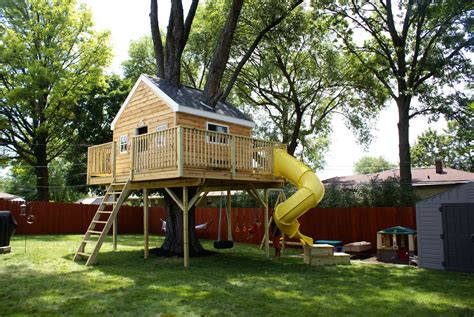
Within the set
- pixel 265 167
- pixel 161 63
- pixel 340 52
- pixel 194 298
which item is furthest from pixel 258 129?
pixel 194 298

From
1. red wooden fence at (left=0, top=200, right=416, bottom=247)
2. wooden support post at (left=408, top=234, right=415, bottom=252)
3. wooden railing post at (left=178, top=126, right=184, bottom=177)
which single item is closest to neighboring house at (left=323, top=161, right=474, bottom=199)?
red wooden fence at (left=0, top=200, right=416, bottom=247)

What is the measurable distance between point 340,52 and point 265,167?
14978 millimetres

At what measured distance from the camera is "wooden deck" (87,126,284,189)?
10.6 metres

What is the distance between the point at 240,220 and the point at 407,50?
13.7 m

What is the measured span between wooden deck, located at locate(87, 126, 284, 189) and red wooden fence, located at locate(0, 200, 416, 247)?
4573mm

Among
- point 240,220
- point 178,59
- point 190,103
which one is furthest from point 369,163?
point 190,103

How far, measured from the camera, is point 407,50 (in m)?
23.0

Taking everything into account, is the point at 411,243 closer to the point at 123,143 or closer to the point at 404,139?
the point at 404,139

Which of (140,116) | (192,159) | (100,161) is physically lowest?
(192,159)

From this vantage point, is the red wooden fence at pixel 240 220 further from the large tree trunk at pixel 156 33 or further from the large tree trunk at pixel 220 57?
the large tree trunk at pixel 156 33

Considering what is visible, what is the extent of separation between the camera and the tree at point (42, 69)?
75.7ft

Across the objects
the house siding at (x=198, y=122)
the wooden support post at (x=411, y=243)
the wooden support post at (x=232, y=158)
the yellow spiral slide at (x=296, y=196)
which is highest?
the house siding at (x=198, y=122)

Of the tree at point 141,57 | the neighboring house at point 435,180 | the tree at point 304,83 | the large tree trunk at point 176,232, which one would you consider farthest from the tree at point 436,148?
the large tree trunk at point 176,232

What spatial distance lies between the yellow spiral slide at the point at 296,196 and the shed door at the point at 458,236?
3.40 meters
